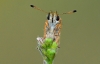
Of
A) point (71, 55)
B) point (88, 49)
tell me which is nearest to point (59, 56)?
point (71, 55)

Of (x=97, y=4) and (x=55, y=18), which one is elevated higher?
(x=97, y=4)

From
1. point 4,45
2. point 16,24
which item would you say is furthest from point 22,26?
point 4,45

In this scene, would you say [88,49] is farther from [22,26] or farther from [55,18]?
[55,18]

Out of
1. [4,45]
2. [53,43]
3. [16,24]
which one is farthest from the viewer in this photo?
[16,24]

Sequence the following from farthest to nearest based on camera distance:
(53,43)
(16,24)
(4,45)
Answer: (16,24) < (4,45) < (53,43)

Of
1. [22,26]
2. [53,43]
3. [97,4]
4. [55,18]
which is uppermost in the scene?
[97,4]

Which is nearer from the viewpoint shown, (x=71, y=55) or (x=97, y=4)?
(x=71, y=55)
